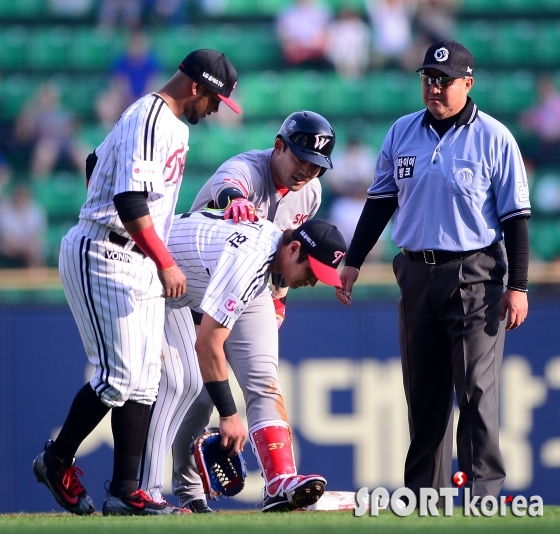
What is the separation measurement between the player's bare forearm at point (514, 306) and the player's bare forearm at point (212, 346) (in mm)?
1200

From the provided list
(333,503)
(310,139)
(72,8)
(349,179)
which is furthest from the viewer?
(72,8)

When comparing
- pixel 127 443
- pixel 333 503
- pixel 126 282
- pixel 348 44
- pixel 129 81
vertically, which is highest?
pixel 348 44

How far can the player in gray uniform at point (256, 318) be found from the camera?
4.79 m

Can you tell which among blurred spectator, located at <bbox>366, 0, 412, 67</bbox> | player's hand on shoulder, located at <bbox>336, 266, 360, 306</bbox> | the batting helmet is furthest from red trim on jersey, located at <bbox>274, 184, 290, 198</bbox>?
blurred spectator, located at <bbox>366, 0, 412, 67</bbox>

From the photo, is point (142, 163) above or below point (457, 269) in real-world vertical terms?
above

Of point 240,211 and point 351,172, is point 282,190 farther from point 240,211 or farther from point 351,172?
point 351,172

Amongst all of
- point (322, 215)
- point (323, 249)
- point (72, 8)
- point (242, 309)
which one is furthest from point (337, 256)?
point (72, 8)

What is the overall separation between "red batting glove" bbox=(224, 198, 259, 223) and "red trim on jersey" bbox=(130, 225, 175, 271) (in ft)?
1.91

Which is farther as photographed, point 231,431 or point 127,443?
point 231,431

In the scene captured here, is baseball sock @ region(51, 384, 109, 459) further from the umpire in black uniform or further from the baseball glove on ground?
the umpire in black uniform

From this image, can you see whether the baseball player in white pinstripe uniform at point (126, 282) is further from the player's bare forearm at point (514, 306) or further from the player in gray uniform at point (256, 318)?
the player's bare forearm at point (514, 306)

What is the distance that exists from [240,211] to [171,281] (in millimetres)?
648

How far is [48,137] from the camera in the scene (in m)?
10.7

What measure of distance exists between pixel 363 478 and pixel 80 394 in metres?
3.72
